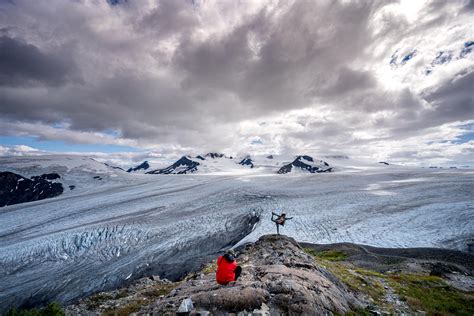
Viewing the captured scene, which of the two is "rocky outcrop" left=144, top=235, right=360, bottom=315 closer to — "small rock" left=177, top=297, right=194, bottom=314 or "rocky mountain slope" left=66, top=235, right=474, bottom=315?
"rocky mountain slope" left=66, top=235, right=474, bottom=315

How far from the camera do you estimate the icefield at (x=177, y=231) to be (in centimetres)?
2523

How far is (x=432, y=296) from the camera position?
11.4 metres

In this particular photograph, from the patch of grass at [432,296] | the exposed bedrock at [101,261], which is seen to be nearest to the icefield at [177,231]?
the exposed bedrock at [101,261]

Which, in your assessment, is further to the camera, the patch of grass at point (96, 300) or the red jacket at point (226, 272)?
the patch of grass at point (96, 300)

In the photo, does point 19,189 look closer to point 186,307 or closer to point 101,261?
point 101,261

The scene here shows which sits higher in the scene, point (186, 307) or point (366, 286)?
point (186, 307)

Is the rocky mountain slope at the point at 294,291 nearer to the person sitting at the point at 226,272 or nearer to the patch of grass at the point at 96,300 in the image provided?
the patch of grass at the point at 96,300

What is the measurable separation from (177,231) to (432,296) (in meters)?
30.6

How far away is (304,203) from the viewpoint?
46.0m

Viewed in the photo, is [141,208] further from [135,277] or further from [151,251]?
[135,277]

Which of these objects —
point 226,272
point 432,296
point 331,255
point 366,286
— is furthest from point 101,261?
point 432,296

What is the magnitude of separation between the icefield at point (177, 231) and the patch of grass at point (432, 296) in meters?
14.4

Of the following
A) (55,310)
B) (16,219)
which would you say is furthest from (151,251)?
A: (16,219)

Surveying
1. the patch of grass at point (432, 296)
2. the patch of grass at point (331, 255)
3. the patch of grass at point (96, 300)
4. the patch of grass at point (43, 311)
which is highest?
the patch of grass at point (43, 311)
